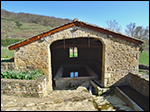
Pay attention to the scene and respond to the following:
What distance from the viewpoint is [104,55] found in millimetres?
6430

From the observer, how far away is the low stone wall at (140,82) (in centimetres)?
506

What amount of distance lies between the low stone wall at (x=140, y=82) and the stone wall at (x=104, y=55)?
0.45m

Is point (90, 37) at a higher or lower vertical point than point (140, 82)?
higher

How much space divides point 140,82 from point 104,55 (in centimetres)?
250

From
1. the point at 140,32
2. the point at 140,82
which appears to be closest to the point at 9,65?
the point at 140,82

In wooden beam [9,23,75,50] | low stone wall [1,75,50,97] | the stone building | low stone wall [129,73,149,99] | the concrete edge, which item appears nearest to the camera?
the concrete edge

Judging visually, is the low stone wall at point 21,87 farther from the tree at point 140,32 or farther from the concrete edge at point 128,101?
the tree at point 140,32

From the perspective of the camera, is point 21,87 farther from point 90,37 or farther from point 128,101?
point 128,101

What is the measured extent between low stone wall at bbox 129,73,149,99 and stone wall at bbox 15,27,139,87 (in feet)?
1.47

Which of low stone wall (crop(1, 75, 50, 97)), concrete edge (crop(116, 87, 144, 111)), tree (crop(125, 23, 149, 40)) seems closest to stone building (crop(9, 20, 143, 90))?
concrete edge (crop(116, 87, 144, 111))

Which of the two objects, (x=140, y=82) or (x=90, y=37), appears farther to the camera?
(x=90, y=37)

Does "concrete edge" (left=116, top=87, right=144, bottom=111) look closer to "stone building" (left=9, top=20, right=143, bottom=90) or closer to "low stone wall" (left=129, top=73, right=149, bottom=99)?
"stone building" (left=9, top=20, right=143, bottom=90)

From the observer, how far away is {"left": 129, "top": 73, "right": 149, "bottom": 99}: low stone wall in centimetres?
506

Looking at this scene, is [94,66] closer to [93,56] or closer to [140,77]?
[93,56]
